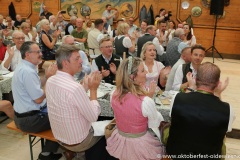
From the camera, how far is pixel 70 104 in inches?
90.7

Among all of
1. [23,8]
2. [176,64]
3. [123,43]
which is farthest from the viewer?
[23,8]

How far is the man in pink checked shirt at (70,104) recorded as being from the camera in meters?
2.30

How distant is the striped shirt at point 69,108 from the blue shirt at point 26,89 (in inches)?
16.4

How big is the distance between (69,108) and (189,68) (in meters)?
1.89

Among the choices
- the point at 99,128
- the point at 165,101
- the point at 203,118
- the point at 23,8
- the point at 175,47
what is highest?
the point at 23,8

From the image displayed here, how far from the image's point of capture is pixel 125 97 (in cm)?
227

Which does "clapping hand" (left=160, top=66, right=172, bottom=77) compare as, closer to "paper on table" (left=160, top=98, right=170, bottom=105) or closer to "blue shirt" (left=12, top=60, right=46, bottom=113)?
"paper on table" (left=160, top=98, right=170, bottom=105)

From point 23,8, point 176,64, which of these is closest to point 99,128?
point 176,64

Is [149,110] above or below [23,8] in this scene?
below

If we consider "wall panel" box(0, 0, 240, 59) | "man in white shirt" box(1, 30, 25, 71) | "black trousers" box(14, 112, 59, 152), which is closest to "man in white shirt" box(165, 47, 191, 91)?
"black trousers" box(14, 112, 59, 152)

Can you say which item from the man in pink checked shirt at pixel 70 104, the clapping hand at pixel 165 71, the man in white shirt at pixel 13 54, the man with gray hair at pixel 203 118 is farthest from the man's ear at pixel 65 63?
the man in white shirt at pixel 13 54

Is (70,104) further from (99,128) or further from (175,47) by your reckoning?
(175,47)

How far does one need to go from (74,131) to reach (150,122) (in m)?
0.71

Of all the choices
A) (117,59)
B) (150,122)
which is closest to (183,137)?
(150,122)
